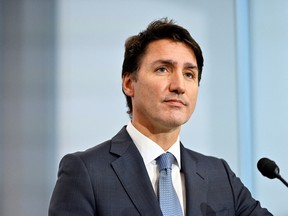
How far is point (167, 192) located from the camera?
1.19 metres

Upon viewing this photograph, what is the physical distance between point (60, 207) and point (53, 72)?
897 mm

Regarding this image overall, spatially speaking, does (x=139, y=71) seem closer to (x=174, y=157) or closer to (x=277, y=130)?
(x=174, y=157)

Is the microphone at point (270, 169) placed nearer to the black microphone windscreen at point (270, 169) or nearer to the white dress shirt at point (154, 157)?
the black microphone windscreen at point (270, 169)

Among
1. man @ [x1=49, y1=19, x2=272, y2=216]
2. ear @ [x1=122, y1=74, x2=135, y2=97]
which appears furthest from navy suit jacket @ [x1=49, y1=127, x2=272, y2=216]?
ear @ [x1=122, y1=74, x2=135, y2=97]

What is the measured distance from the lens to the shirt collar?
4.11 feet

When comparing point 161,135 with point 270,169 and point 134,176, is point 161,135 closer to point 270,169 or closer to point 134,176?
point 134,176

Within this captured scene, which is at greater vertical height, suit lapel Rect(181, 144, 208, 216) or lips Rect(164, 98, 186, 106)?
lips Rect(164, 98, 186, 106)

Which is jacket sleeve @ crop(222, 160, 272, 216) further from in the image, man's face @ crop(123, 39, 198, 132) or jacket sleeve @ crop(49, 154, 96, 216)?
jacket sleeve @ crop(49, 154, 96, 216)

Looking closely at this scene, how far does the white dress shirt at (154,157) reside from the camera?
48.5 inches

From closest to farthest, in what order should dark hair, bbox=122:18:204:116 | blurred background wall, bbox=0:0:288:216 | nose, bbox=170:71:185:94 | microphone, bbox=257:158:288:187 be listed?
microphone, bbox=257:158:288:187, nose, bbox=170:71:185:94, dark hair, bbox=122:18:204:116, blurred background wall, bbox=0:0:288:216

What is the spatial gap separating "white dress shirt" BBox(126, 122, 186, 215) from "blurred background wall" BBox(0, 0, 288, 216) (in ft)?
2.10

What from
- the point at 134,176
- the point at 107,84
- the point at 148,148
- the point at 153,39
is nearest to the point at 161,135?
the point at 148,148

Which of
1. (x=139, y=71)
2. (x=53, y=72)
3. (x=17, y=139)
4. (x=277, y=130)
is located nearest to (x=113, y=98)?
(x=53, y=72)

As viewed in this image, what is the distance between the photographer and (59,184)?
1160mm
